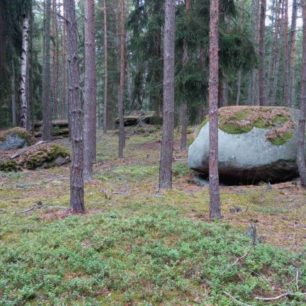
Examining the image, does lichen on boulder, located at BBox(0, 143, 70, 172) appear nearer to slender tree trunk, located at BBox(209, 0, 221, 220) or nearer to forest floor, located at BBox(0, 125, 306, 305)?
forest floor, located at BBox(0, 125, 306, 305)

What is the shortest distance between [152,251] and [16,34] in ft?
56.6

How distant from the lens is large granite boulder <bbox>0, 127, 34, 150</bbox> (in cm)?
1664

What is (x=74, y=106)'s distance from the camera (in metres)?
7.38

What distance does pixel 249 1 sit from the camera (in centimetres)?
3947

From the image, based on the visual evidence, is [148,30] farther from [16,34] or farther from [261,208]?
[261,208]

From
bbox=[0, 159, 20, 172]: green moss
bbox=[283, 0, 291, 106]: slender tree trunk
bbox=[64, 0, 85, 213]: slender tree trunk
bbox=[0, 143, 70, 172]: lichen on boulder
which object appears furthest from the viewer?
bbox=[283, 0, 291, 106]: slender tree trunk

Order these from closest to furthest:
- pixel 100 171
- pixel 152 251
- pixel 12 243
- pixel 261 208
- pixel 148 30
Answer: pixel 152 251 → pixel 12 243 → pixel 261 208 → pixel 100 171 → pixel 148 30

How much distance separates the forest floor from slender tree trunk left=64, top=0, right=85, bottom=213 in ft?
1.28

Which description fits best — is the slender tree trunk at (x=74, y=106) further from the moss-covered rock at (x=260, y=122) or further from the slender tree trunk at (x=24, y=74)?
the slender tree trunk at (x=24, y=74)

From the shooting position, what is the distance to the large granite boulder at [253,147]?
36.1 ft

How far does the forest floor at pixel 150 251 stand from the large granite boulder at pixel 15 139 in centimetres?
771

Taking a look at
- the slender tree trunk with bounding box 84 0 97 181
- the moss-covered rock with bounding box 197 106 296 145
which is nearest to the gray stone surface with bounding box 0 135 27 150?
the slender tree trunk with bounding box 84 0 97 181

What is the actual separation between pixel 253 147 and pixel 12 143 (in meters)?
10.2

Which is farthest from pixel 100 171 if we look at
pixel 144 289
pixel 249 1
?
pixel 249 1
